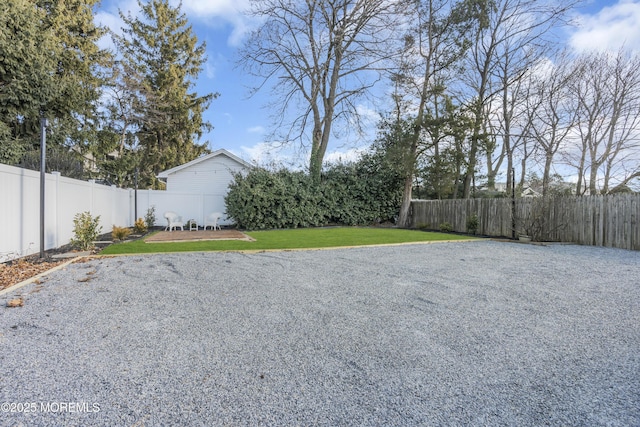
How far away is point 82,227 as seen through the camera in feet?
23.9

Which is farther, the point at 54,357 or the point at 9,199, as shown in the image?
the point at 9,199

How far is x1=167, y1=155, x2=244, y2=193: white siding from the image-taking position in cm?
1641

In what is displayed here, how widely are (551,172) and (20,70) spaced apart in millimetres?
24473

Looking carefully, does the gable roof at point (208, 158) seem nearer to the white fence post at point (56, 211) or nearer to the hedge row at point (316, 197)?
the hedge row at point (316, 197)

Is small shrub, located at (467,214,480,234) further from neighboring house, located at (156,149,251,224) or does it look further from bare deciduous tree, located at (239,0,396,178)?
neighboring house, located at (156,149,251,224)

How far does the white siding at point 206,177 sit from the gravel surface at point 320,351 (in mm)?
12161

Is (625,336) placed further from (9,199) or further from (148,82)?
(148,82)

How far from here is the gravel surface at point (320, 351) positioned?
176 centimetres

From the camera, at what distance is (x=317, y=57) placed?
17.0 meters

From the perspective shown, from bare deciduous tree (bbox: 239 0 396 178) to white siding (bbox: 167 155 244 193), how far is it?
376 cm

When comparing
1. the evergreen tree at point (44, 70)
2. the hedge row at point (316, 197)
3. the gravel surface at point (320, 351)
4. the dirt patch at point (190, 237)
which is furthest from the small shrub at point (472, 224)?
the evergreen tree at point (44, 70)

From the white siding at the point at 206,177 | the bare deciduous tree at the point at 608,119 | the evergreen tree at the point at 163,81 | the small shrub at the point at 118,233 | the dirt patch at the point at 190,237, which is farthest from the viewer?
the evergreen tree at the point at 163,81

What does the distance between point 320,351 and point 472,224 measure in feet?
40.7

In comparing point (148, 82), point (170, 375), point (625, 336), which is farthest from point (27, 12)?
point (625, 336)
